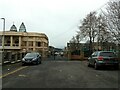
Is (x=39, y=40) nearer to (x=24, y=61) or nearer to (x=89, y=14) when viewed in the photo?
(x=89, y=14)

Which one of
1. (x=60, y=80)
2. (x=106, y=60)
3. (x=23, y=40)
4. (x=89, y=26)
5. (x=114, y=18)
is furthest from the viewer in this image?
(x=23, y=40)

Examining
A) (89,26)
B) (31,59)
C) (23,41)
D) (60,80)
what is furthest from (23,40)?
(60,80)

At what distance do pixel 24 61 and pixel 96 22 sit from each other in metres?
26.8

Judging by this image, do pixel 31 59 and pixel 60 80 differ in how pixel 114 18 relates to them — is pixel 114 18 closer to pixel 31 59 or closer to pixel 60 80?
pixel 31 59

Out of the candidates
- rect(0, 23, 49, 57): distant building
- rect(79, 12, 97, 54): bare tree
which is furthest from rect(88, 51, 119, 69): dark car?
rect(0, 23, 49, 57): distant building

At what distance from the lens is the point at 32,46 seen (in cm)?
10075

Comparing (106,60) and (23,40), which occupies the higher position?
(23,40)

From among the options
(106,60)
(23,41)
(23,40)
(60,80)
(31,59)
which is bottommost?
(60,80)

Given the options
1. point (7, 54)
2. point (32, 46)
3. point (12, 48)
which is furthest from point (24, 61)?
point (32, 46)

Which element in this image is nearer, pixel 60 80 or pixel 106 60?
pixel 60 80

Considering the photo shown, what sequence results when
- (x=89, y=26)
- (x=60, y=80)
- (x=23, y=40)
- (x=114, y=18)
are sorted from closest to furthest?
(x=60, y=80), (x=114, y=18), (x=89, y=26), (x=23, y=40)

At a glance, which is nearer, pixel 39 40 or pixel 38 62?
pixel 38 62

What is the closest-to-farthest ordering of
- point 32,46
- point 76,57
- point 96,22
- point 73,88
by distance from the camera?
point 73,88 → point 96,22 → point 76,57 → point 32,46

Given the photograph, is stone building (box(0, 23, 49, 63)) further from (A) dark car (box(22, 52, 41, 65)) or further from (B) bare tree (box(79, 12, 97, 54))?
(A) dark car (box(22, 52, 41, 65))
